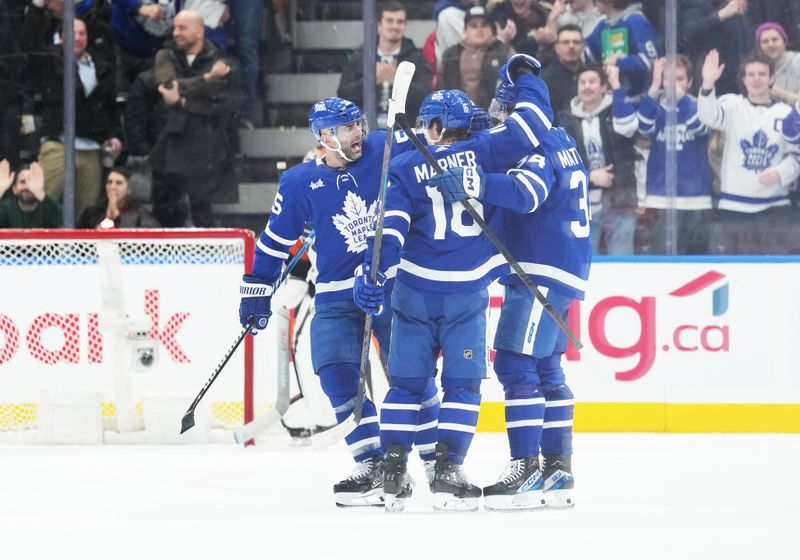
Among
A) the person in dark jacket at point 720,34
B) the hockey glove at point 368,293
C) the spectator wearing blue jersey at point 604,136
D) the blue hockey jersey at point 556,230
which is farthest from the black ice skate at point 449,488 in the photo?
the person in dark jacket at point 720,34

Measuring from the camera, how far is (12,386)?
19.5 feet

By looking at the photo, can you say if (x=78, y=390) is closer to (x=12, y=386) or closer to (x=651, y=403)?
(x=12, y=386)

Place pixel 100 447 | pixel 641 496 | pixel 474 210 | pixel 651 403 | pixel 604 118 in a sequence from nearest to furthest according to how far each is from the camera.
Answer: pixel 474 210 → pixel 641 496 → pixel 100 447 → pixel 651 403 → pixel 604 118

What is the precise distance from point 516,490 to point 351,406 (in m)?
0.55

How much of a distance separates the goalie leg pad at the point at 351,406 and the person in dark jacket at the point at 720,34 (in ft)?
9.62

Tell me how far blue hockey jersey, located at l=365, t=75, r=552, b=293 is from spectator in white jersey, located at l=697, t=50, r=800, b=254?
257 cm

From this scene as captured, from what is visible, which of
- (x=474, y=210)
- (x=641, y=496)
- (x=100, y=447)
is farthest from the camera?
(x=100, y=447)

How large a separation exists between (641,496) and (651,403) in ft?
5.97

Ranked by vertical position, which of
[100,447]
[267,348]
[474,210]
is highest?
[474,210]

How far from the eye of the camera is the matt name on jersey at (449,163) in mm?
4062

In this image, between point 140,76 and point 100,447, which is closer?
point 100,447

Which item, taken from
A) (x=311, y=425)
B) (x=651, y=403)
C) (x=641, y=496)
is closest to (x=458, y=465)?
(x=641, y=496)

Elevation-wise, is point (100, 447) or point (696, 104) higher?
point (696, 104)

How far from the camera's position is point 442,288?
410cm
